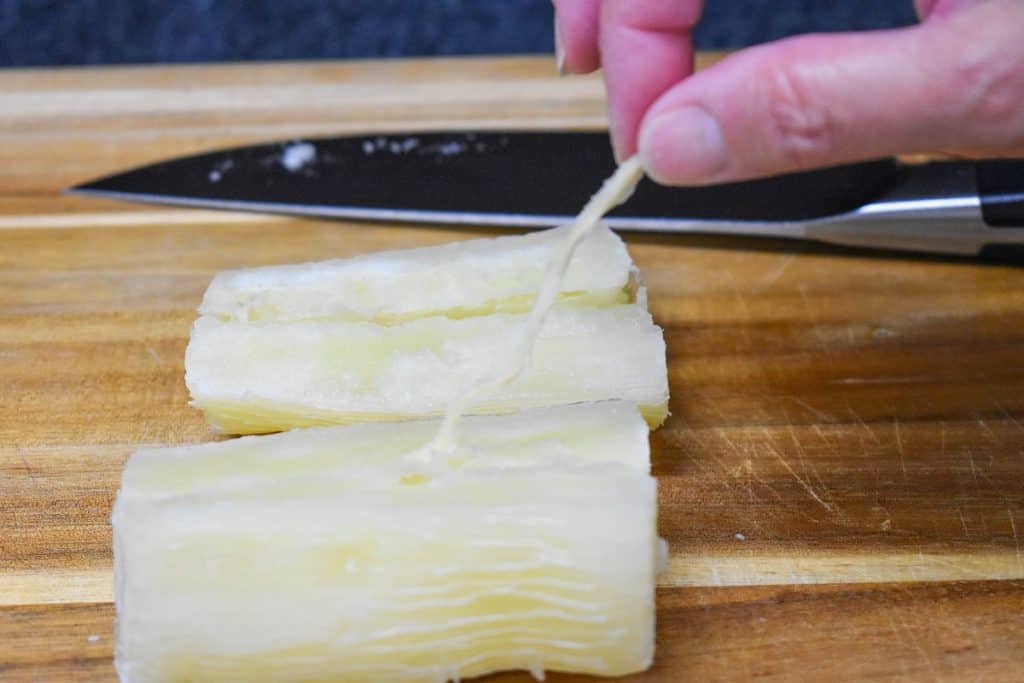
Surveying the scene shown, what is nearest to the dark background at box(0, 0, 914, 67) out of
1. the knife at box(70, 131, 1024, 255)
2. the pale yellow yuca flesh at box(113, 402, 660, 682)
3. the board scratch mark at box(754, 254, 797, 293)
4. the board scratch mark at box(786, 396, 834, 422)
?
the knife at box(70, 131, 1024, 255)

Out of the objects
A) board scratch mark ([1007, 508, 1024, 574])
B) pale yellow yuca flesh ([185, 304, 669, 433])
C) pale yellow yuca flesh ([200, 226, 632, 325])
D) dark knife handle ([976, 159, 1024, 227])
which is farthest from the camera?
dark knife handle ([976, 159, 1024, 227])

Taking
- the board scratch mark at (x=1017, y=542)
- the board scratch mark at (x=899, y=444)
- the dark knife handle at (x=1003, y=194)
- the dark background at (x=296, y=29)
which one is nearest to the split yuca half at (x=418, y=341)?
the board scratch mark at (x=899, y=444)

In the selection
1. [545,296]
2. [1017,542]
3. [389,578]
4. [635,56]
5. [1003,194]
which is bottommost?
[1017,542]

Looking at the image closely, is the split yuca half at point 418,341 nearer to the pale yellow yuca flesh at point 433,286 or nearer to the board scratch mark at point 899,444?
the pale yellow yuca flesh at point 433,286

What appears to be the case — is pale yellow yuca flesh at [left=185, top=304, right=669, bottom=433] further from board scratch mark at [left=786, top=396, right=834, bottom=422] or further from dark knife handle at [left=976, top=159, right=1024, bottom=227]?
dark knife handle at [left=976, top=159, right=1024, bottom=227]

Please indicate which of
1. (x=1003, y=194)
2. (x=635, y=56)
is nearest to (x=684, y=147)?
(x=635, y=56)

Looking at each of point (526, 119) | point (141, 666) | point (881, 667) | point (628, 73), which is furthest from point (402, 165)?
point (881, 667)

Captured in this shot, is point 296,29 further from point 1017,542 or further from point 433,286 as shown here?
point 1017,542
